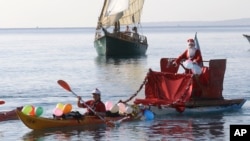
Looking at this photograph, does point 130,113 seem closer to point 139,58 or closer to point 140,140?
point 140,140

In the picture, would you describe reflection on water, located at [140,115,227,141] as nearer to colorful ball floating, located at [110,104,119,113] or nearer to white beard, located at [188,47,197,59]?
colorful ball floating, located at [110,104,119,113]

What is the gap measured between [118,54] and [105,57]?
5.44ft

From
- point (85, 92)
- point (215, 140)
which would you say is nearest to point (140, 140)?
point (215, 140)

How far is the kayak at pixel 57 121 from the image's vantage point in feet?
81.4

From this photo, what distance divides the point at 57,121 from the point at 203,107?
6542mm

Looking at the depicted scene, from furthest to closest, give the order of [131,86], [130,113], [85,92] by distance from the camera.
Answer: [131,86]
[85,92]
[130,113]

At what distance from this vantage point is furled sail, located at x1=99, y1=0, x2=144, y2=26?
72.9 metres

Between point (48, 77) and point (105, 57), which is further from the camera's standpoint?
point (105, 57)

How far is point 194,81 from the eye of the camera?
1122 inches

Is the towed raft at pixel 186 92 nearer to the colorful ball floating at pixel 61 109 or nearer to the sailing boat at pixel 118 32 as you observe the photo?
the colorful ball floating at pixel 61 109

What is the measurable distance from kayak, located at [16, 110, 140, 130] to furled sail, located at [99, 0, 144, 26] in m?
47.0

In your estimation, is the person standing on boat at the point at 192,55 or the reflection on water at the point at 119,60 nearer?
the person standing on boat at the point at 192,55

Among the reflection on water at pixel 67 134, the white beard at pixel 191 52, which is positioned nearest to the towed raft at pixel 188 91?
the white beard at pixel 191 52

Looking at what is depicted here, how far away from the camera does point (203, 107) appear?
28984 mm
